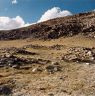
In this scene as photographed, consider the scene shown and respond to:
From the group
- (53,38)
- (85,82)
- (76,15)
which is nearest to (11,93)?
(85,82)

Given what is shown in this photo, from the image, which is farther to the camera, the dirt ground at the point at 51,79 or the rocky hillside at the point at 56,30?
the rocky hillside at the point at 56,30

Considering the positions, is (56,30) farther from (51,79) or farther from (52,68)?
(51,79)

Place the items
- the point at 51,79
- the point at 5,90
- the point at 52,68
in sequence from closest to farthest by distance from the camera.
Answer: the point at 5,90 → the point at 51,79 → the point at 52,68

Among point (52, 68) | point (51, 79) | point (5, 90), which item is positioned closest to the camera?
point (5, 90)

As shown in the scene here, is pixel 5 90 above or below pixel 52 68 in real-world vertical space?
below

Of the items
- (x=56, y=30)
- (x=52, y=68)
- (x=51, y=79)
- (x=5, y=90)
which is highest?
(x=56, y=30)

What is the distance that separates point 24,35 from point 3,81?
50.9m

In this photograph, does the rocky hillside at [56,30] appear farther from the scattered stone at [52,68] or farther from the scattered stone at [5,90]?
the scattered stone at [5,90]

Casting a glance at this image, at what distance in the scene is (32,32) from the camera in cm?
7231

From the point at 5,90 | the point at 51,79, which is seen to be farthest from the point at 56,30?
the point at 5,90

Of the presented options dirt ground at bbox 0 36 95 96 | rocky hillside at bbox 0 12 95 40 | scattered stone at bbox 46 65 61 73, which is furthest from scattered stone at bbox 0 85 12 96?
rocky hillside at bbox 0 12 95 40

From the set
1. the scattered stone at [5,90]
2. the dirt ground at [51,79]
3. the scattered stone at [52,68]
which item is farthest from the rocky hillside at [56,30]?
the scattered stone at [5,90]

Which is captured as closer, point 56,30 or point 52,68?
point 52,68

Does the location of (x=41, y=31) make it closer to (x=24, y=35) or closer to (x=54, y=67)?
(x=24, y=35)
